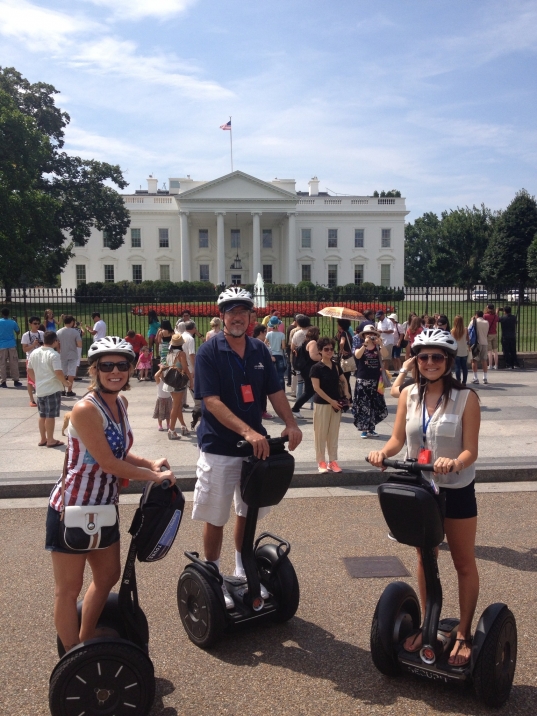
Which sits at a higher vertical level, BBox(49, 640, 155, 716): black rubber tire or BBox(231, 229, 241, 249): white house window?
BBox(231, 229, 241, 249): white house window

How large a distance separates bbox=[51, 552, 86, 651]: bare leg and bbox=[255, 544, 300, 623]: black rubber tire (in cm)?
131

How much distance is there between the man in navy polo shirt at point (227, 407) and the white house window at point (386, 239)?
77709 millimetres

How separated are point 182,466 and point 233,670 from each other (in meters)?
4.45

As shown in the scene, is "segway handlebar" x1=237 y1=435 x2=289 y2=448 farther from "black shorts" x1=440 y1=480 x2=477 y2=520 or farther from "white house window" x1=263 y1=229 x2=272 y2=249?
"white house window" x1=263 y1=229 x2=272 y2=249

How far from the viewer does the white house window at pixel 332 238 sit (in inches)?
3105

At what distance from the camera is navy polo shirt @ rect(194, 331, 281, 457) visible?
4066mm

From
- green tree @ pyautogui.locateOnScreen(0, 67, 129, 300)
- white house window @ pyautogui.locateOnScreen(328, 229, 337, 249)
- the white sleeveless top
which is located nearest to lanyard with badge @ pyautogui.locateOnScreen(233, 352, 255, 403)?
the white sleeveless top

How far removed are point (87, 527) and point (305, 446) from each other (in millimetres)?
6284

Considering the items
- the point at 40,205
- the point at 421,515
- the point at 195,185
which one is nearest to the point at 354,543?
the point at 421,515

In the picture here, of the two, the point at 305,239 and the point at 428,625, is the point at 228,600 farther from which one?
the point at 305,239

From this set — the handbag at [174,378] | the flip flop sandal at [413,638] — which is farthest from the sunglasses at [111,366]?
the handbag at [174,378]

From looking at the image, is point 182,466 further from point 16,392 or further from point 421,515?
point 16,392

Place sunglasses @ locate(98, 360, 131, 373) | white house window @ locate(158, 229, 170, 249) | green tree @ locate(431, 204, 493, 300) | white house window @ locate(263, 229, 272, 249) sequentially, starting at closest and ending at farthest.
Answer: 1. sunglasses @ locate(98, 360, 131, 373)
2. green tree @ locate(431, 204, 493, 300)
3. white house window @ locate(158, 229, 170, 249)
4. white house window @ locate(263, 229, 272, 249)

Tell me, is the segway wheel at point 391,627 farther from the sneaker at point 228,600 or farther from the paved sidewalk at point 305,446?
the paved sidewalk at point 305,446
